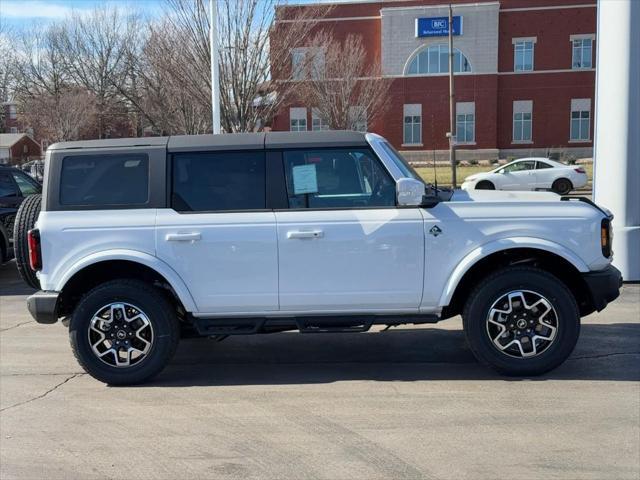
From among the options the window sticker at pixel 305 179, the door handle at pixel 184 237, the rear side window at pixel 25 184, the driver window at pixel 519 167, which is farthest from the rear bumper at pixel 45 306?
the driver window at pixel 519 167

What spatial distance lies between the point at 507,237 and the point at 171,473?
305cm

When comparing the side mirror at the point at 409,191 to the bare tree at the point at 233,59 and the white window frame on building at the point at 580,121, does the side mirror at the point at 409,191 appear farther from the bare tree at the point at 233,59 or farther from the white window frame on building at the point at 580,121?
the white window frame on building at the point at 580,121

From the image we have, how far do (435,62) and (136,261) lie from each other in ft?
158

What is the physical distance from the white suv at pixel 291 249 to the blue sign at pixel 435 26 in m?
46.3

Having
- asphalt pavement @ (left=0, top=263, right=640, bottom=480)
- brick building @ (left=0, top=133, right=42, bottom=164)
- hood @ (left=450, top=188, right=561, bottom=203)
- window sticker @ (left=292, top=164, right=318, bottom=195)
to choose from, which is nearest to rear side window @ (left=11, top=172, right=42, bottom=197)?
asphalt pavement @ (left=0, top=263, right=640, bottom=480)

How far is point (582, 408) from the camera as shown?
4.89 metres

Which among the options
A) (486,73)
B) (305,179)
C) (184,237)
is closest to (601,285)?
(305,179)

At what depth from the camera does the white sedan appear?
26.5 metres

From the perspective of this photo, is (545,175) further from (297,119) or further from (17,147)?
(17,147)

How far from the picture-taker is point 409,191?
5.29 meters

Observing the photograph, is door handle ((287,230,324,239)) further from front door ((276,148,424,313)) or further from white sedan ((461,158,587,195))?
white sedan ((461,158,587,195))

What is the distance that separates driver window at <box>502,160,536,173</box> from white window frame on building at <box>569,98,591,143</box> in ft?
87.3

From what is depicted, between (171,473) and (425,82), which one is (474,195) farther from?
(425,82)

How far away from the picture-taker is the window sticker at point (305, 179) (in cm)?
557
